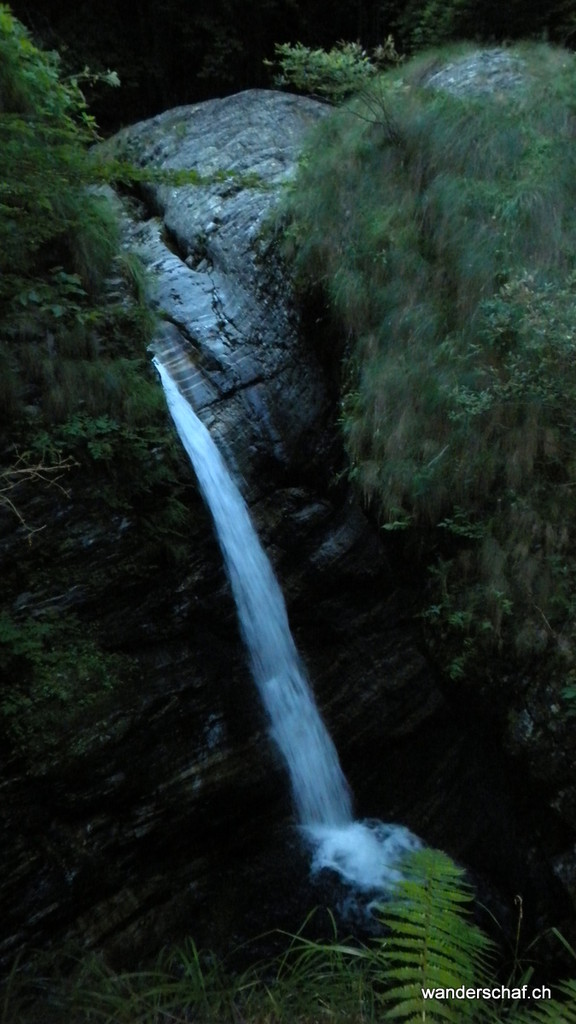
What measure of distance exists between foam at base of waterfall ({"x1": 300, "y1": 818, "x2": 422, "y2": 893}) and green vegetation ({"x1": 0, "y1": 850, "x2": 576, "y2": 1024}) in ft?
4.17

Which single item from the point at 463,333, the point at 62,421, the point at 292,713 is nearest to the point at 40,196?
the point at 62,421

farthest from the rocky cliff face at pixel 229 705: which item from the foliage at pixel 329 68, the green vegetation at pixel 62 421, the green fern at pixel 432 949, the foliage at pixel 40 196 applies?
the green fern at pixel 432 949

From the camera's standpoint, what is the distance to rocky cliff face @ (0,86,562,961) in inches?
157

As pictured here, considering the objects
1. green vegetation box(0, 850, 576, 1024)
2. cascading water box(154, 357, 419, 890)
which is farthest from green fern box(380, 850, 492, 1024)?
cascading water box(154, 357, 419, 890)

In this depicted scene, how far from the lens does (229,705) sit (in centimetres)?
483

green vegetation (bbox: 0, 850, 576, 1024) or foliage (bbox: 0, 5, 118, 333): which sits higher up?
foliage (bbox: 0, 5, 118, 333)

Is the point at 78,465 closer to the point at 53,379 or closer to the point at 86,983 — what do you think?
the point at 53,379

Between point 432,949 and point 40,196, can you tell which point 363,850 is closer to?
point 432,949

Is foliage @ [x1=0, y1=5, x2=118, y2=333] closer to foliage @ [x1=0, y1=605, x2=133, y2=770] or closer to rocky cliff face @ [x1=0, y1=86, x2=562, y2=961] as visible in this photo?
rocky cliff face @ [x1=0, y1=86, x2=562, y2=961]

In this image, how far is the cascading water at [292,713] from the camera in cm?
487

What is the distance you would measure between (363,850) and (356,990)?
220 cm

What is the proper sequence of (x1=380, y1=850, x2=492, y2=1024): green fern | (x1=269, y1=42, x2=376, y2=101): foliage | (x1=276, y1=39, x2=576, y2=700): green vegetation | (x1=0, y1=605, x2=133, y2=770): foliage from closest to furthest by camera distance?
(x1=380, y1=850, x2=492, y2=1024): green fern < (x1=0, y1=605, x2=133, y2=770): foliage < (x1=276, y1=39, x2=576, y2=700): green vegetation < (x1=269, y1=42, x2=376, y2=101): foliage

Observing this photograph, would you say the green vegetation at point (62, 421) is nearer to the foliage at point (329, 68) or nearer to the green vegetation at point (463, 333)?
the green vegetation at point (463, 333)

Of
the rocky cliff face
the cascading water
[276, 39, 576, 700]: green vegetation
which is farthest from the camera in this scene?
[276, 39, 576, 700]: green vegetation
